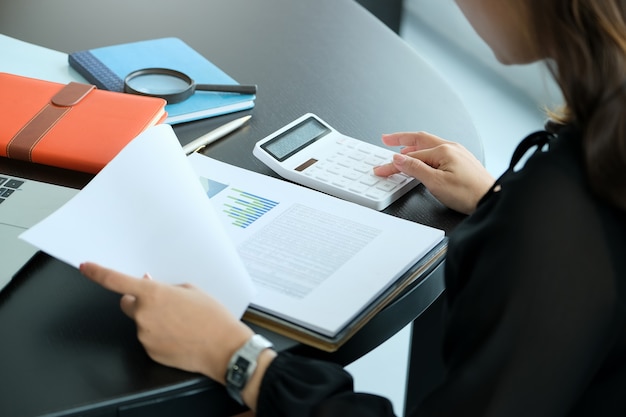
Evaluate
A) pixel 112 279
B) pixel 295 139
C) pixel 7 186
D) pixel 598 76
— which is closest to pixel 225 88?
pixel 295 139

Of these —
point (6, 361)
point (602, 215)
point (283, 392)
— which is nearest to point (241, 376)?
point (283, 392)

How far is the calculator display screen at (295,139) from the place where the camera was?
48.9 inches

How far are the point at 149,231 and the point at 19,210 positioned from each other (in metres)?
0.21

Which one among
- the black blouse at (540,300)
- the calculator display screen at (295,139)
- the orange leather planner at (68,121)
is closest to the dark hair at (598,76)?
the black blouse at (540,300)

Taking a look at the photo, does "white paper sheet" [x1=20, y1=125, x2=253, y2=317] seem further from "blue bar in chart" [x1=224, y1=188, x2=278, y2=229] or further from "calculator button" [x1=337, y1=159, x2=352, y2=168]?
"calculator button" [x1=337, y1=159, x2=352, y2=168]

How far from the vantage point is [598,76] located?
0.83m

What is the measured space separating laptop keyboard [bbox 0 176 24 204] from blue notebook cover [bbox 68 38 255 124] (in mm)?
250

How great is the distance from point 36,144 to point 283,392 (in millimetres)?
531

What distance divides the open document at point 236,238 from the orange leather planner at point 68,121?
0.45 feet

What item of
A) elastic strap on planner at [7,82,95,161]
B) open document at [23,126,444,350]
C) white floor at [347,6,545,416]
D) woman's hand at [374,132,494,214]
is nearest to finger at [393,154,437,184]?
woman's hand at [374,132,494,214]

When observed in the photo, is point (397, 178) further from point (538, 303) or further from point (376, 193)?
point (538, 303)

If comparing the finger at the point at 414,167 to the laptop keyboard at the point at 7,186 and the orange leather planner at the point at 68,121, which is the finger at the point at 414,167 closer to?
the orange leather planner at the point at 68,121

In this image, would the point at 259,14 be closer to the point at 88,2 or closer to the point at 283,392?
the point at 88,2

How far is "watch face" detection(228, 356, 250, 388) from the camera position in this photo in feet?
2.95
